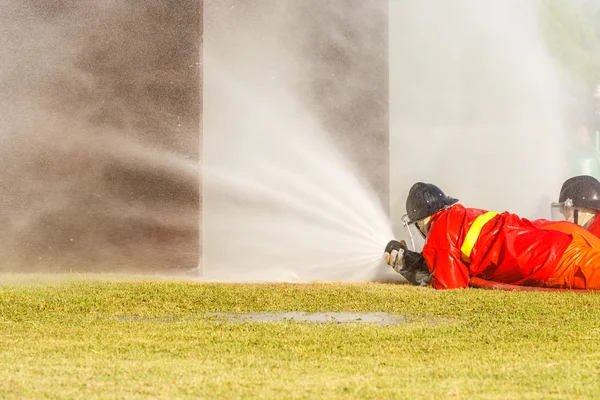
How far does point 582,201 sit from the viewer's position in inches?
373

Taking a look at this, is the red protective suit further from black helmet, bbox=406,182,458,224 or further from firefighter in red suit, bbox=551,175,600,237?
firefighter in red suit, bbox=551,175,600,237

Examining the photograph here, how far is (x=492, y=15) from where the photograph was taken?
17.3m

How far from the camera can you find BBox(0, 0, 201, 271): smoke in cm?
1036

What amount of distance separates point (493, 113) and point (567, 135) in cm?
181

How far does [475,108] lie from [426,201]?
9271 mm

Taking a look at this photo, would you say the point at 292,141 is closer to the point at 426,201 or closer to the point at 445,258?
the point at 426,201

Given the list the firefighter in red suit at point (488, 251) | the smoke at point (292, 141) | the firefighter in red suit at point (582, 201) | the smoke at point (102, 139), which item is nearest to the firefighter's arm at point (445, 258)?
the firefighter in red suit at point (488, 251)

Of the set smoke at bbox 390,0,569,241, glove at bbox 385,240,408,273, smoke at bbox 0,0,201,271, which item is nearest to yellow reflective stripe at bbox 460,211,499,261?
glove at bbox 385,240,408,273

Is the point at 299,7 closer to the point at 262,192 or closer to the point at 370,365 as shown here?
the point at 262,192

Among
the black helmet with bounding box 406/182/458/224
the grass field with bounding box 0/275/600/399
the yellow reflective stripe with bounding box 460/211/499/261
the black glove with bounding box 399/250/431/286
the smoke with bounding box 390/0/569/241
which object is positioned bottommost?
the grass field with bounding box 0/275/600/399

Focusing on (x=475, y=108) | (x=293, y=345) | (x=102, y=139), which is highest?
(x=475, y=108)

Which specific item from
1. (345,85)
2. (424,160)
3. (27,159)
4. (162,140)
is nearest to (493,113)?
(424,160)

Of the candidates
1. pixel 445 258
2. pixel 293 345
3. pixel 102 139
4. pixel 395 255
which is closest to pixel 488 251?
pixel 445 258

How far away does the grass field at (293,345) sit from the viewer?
3.78m
